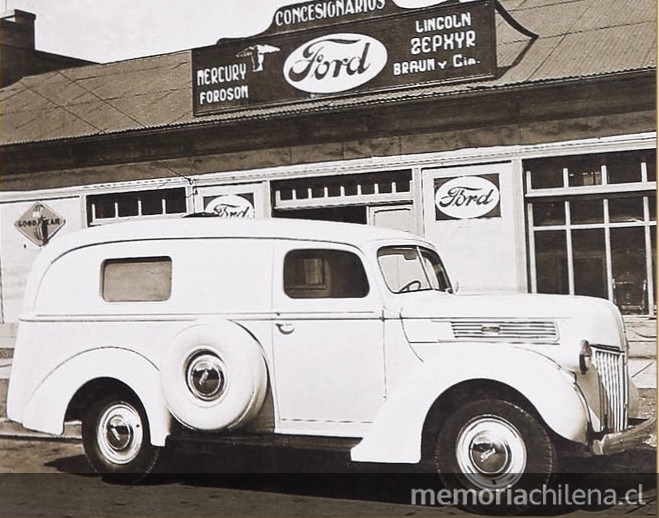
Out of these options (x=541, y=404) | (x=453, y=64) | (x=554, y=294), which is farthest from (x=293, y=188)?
(x=541, y=404)

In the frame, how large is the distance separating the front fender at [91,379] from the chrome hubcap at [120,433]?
15cm

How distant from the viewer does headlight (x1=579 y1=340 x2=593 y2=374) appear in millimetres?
4941

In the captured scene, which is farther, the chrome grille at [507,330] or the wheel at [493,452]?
the chrome grille at [507,330]

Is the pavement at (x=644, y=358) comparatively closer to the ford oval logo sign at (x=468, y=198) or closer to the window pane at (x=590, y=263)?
the window pane at (x=590, y=263)

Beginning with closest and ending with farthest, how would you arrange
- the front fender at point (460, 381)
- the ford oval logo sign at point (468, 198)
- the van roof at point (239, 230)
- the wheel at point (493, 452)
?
the front fender at point (460, 381) < the wheel at point (493, 452) < the van roof at point (239, 230) < the ford oval logo sign at point (468, 198)

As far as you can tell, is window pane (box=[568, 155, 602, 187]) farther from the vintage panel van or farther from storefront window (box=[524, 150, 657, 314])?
the vintage panel van

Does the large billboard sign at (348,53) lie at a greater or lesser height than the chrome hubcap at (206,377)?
greater

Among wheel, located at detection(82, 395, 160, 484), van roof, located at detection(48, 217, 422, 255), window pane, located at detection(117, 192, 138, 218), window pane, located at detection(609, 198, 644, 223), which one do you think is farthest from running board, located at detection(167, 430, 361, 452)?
window pane, located at detection(609, 198, 644, 223)

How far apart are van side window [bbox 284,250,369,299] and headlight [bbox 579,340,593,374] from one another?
1.25 meters

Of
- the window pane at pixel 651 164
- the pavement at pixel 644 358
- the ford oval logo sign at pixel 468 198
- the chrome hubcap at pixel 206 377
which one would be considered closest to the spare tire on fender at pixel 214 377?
the chrome hubcap at pixel 206 377

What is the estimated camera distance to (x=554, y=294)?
5.41 meters

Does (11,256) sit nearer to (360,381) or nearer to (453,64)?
(360,381)

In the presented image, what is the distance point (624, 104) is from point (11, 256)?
4.32 m

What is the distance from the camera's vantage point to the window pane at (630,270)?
17.8ft
